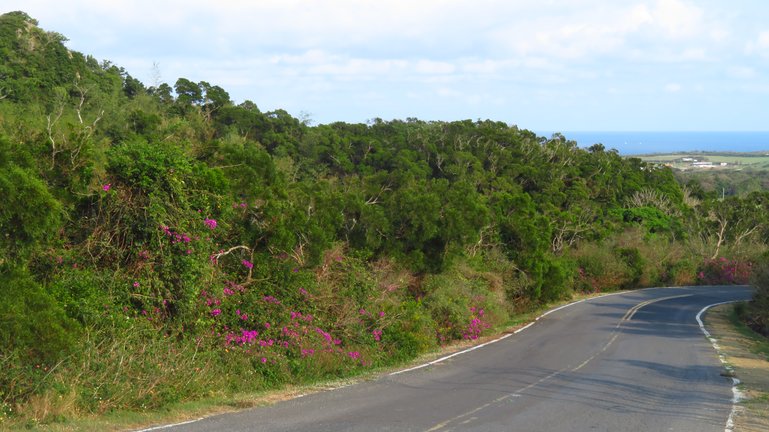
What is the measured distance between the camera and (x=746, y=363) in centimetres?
2027

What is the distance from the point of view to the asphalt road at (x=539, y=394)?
37.4 feet

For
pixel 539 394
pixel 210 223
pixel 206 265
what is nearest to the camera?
pixel 539 394

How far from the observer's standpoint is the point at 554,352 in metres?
21.7

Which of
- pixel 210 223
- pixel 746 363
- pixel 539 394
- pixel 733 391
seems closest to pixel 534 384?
pixel 539 394

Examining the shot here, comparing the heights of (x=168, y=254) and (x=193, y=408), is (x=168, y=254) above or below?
above

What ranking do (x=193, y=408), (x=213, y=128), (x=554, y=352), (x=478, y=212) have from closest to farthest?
(x=193, y=408) < (x=554, y=352) < (x=478, y=212) < (x=213, y=128)

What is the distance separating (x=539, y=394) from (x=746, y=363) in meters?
8.86

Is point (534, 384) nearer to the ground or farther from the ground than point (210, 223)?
nearer to the ground

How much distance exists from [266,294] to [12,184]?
6.97 metres

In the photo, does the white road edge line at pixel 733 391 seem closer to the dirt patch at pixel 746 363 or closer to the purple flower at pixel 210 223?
the dirt patch at pixel 746 363

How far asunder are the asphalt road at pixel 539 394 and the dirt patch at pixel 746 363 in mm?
387

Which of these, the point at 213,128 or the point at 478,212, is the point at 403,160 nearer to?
the point at 213,128

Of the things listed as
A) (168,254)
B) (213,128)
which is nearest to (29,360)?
(168,254)

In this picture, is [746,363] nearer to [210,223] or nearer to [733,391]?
[733,391]
